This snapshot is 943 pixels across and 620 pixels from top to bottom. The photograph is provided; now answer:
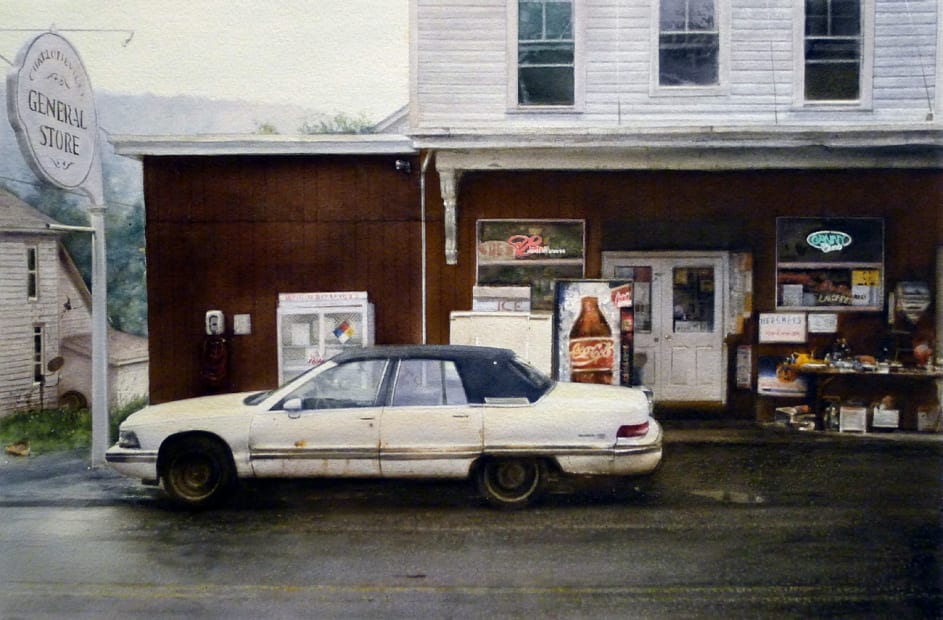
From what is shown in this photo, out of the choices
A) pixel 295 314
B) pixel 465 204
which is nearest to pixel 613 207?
pixel 465 204

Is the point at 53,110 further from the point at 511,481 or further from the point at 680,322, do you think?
the point at 680,322

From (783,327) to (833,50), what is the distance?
3380mm

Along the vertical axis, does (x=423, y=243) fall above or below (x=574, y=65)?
below

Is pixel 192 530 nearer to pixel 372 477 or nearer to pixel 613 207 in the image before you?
pixel 372 477

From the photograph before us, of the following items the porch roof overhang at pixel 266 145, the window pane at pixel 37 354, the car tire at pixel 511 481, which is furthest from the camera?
the porch roof overhang at pixel 266 145

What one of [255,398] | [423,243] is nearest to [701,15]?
[423,243]

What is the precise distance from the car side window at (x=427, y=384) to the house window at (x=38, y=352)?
4768 millimetres

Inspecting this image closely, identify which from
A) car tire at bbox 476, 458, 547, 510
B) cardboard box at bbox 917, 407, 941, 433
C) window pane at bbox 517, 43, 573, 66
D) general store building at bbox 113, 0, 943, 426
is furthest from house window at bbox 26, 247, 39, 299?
cardboard box at bbox 917, 407, 941, 433

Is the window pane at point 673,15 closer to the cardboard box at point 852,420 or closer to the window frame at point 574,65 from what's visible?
the window frame at point 574,65

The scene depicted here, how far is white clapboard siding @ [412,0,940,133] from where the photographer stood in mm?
9008

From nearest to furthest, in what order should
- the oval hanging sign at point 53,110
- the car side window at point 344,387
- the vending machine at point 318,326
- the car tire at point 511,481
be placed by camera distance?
the oval hanging sign at point 53,110 < the car tire at point 511,481 < the car side window at point 344,387 < the vending machine at point 318,326

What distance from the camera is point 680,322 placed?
32.5ft

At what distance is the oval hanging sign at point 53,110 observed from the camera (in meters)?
6.27

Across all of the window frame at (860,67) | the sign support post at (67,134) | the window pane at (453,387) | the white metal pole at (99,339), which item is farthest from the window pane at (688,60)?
the white metal pole at (99,339)
